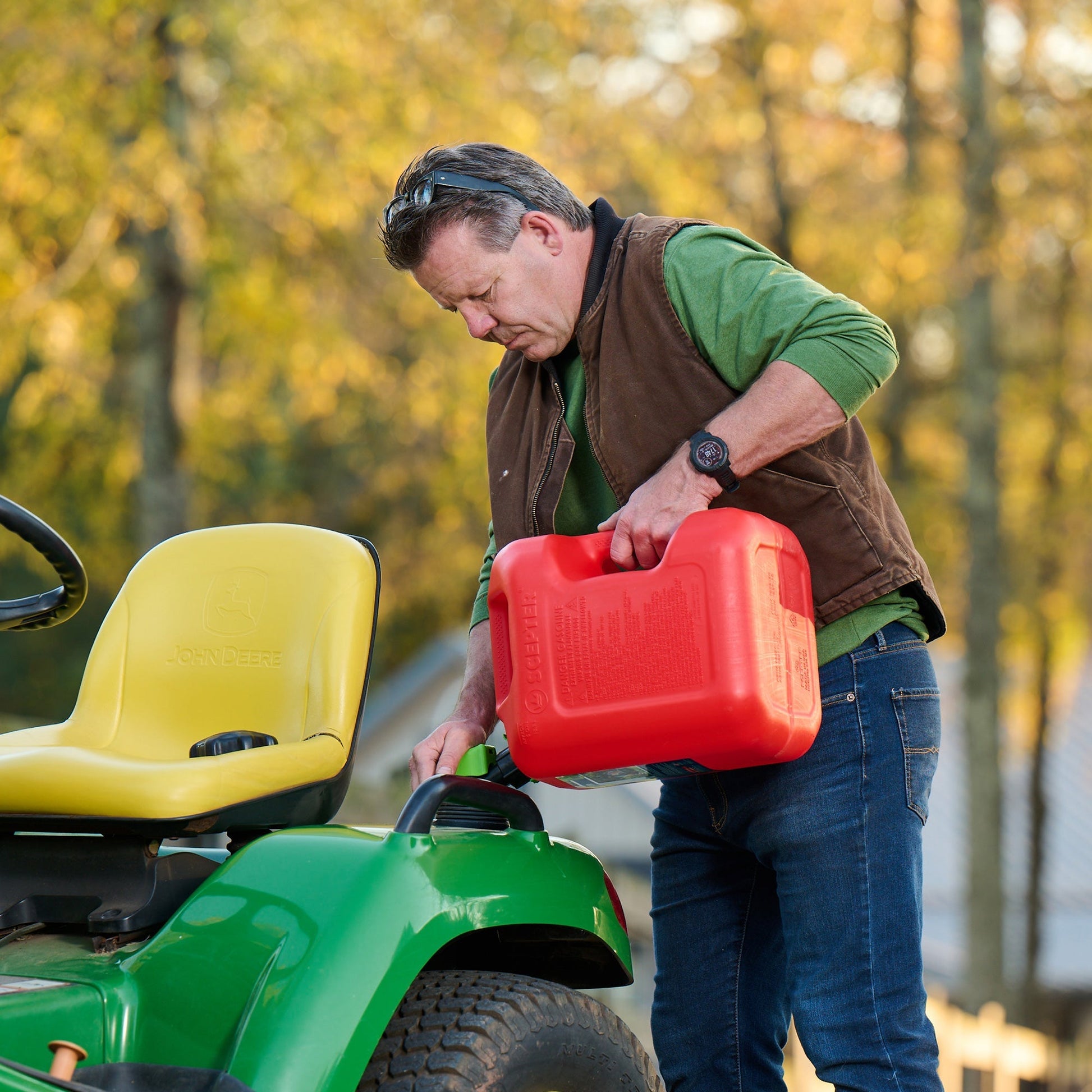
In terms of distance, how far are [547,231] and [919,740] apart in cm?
89

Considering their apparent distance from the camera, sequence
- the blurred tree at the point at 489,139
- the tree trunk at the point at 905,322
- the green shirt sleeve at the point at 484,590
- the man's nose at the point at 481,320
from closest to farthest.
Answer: the man's nose at the point at 481,320 → the green shirt sleeve at the point at 484,590 → the blurred tree at the point at 489,139 → the tree trunk at the point at 905,322

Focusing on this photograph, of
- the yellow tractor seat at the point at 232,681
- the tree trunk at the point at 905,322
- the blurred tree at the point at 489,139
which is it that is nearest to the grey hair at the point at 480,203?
the yellow tractor seat at the point at 232,681

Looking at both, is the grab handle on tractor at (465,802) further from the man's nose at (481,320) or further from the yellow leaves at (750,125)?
the yellow leaves at (750,125)

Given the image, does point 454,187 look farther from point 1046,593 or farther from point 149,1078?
point 1046,593

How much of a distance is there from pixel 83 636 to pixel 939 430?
13.1 m

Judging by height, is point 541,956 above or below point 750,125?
below

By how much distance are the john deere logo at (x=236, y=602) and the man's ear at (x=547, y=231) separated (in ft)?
2.52

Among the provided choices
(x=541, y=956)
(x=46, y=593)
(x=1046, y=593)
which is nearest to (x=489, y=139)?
(x=46, y=593)

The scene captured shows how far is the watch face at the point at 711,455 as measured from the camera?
1812 millimetres

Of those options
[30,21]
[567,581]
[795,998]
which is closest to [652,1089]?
[795,998]

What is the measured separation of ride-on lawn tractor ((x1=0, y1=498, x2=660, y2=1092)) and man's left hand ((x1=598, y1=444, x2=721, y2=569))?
0.39 metres

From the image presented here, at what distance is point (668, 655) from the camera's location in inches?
68.7

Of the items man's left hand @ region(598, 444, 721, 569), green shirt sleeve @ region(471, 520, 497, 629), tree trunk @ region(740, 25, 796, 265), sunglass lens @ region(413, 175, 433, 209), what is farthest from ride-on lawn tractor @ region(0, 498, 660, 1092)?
tree trunk @ region(740, 25, 796, 265)

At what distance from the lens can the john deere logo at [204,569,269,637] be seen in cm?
235
